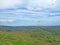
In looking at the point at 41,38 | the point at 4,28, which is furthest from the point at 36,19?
the point at 4,28

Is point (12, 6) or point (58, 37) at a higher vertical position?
point (12, 6)

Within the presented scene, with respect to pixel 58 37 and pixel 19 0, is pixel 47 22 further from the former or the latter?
pixel 19 0

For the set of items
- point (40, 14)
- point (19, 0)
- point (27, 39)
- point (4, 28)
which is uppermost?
point (19, 0)

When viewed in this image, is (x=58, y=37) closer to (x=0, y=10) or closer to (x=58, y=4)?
(x=58, y=4)
